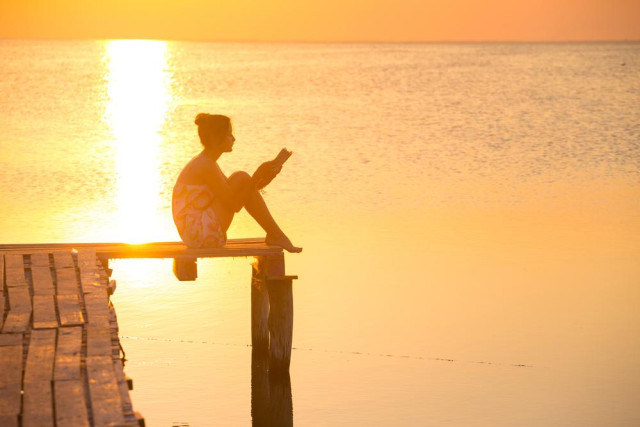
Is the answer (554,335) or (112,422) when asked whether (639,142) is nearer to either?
(554,335)

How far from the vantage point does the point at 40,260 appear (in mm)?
10906

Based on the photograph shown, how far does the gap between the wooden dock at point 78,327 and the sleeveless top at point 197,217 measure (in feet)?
0.33

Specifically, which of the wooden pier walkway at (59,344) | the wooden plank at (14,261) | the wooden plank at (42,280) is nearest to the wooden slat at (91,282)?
the wooden pier walkway at (59,344)

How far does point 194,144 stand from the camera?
1442 inches

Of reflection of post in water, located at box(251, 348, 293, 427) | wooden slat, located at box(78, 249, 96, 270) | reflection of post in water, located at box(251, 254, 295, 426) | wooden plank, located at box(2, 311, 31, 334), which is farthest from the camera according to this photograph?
reflection of post in water, located at box(251, 254, 295, 426)

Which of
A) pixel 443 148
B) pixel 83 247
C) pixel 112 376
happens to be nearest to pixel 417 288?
pixel 83 247

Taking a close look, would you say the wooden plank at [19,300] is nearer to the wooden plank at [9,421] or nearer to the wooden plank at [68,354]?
the wooden plank at [68,354]

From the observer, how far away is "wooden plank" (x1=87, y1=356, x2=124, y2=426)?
7.00 m

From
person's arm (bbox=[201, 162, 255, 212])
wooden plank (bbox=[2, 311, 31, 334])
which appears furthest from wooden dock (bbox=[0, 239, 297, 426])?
person's arm (bbox=[201, 162, 255, 212])

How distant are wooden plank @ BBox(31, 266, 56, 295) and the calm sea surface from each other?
1508 mm

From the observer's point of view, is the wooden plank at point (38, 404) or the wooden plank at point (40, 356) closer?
the wooden plank at point (38, 404)

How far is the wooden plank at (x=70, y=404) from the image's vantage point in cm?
700

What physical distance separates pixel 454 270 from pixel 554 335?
303 centimetres

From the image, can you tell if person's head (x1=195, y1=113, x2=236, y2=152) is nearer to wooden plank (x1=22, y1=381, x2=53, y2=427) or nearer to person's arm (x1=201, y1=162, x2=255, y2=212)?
person's arm (x1=201, y1=162, x2=255, y2=212)
